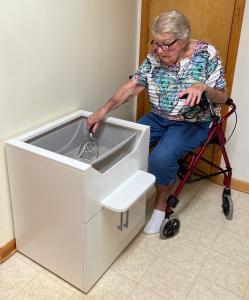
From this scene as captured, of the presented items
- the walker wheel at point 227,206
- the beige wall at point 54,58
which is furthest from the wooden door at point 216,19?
the walker wheel at point 227,206

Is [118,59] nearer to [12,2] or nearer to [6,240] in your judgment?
[12,2]

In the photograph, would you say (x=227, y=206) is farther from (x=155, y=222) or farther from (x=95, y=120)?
(x=95, y=120)

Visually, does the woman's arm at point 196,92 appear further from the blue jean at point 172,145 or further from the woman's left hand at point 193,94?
the blue jean at point 172,145

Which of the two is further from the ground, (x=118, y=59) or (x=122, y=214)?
(x=118, y=59)

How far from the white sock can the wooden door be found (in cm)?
94

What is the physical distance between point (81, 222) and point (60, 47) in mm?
931

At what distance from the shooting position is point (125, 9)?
2316 millimetres

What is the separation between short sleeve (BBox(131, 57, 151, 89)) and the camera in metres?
2.05

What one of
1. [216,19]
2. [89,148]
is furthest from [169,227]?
[216,19]

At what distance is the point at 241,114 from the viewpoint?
2.37 meters

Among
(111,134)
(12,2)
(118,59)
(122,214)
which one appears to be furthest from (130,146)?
(12,2)

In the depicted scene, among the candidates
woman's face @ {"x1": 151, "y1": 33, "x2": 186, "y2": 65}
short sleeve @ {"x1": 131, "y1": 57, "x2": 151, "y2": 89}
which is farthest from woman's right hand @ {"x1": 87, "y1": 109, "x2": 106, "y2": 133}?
woman's face @ {"x1": 151, "y1": 33, "x2": 186, "y2": 65}

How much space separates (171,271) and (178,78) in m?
1.04

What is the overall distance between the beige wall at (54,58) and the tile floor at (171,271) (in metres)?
0.27
